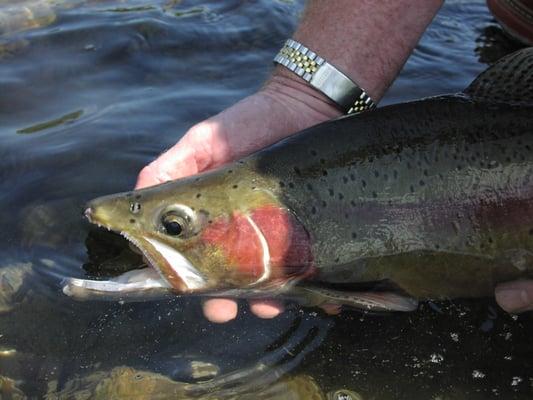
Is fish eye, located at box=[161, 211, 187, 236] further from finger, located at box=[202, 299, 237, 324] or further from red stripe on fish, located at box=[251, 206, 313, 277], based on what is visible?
finger, located at box=[202, 299, 237, 324]

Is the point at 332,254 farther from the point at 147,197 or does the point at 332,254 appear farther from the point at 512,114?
the point at 512,114

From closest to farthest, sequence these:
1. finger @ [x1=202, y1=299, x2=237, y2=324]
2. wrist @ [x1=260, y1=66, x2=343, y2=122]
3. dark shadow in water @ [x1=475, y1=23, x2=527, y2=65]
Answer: finger @ [x1=202, y1=299, x2=237, y2=324] < wrist @ [x1=260, y1=66, x2=343, y2=122] < dark shadow in water @ [x1=475, y1=23, x2=527, y2=65]

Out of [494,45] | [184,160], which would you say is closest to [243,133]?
[184,160]

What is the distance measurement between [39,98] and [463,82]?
3.60 m

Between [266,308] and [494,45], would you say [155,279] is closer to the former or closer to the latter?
[266,308]

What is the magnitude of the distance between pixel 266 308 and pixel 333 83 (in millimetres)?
1253

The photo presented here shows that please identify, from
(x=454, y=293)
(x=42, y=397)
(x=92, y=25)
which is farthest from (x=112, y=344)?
(x=92, y=25)

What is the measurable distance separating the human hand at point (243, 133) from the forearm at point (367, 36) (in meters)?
0.11

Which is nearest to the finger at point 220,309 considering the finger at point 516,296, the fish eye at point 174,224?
the fish eye at point 174,224

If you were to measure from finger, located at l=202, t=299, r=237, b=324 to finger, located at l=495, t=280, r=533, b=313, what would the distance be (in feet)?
3.96

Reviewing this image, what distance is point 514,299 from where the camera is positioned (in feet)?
9.66

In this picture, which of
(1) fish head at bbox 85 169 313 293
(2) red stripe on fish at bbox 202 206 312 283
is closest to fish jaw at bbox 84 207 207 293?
(1) fish head at bbox 85 169 313 293

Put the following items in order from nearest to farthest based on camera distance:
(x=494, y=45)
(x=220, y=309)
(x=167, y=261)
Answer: (x=167, y=261)
(x=220, y=309)
(x=494, y=45)

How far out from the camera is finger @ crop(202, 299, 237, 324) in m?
3.02
